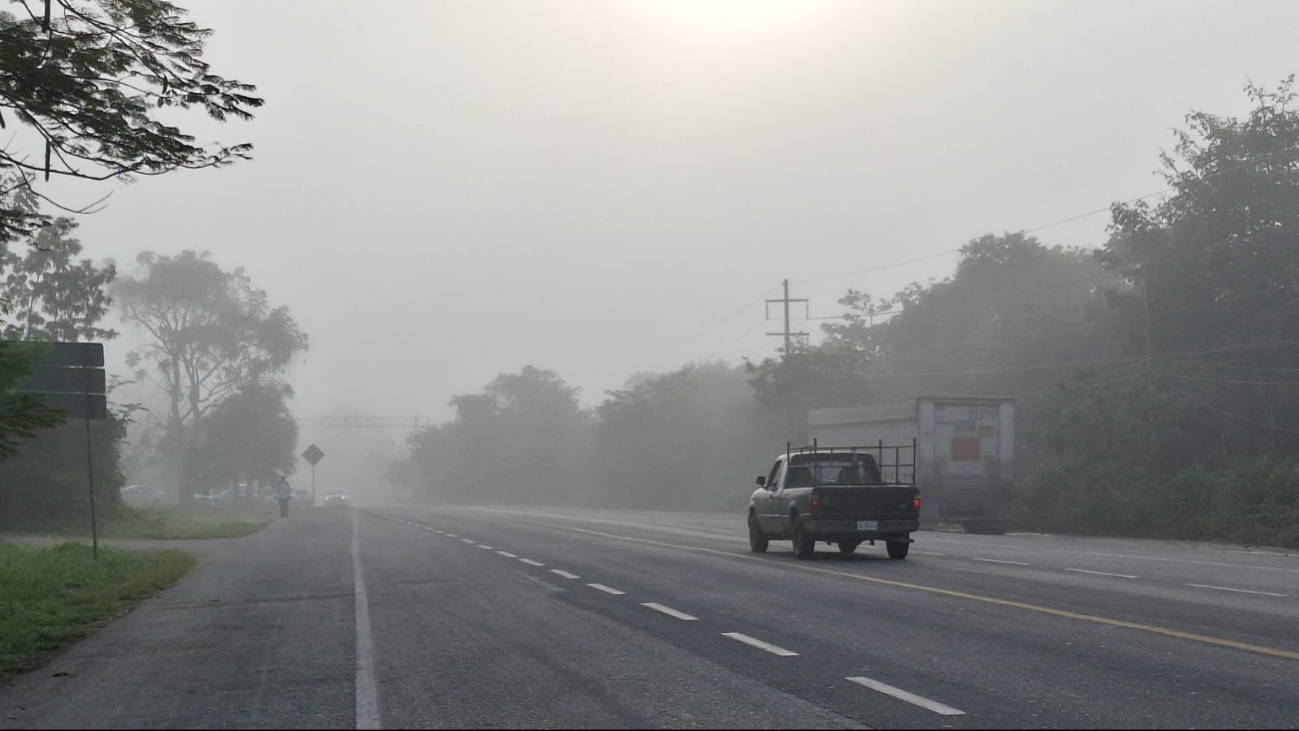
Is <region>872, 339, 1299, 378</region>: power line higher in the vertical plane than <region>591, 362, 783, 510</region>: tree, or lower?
higher

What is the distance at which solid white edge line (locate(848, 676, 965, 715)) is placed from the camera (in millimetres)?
7305

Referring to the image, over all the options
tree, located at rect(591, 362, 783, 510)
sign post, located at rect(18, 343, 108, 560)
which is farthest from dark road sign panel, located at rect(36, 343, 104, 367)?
tree, located at rect(591, 362, 783, 510)

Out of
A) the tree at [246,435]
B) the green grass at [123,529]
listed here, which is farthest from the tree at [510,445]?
the green grass at [123,529]

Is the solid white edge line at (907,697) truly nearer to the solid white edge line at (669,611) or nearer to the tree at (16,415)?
the solid white edge line at (669,611)

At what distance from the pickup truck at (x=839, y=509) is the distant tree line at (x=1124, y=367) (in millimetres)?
10402

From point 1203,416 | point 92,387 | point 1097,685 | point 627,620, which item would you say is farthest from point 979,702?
point 1203,416

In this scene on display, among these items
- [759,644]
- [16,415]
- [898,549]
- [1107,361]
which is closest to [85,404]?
[16,415]

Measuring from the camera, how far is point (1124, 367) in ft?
160

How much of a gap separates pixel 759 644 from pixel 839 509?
10.6 meters

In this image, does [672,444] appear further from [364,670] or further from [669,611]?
[364,670]

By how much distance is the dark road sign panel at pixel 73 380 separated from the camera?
2108 cm

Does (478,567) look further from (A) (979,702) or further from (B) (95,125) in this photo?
(A) (979,702)

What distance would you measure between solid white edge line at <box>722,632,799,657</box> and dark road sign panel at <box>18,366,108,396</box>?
14341 mm

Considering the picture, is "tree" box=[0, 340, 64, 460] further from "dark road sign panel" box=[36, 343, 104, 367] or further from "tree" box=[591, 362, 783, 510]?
"tree" box=[591, 362, 783, 510]
